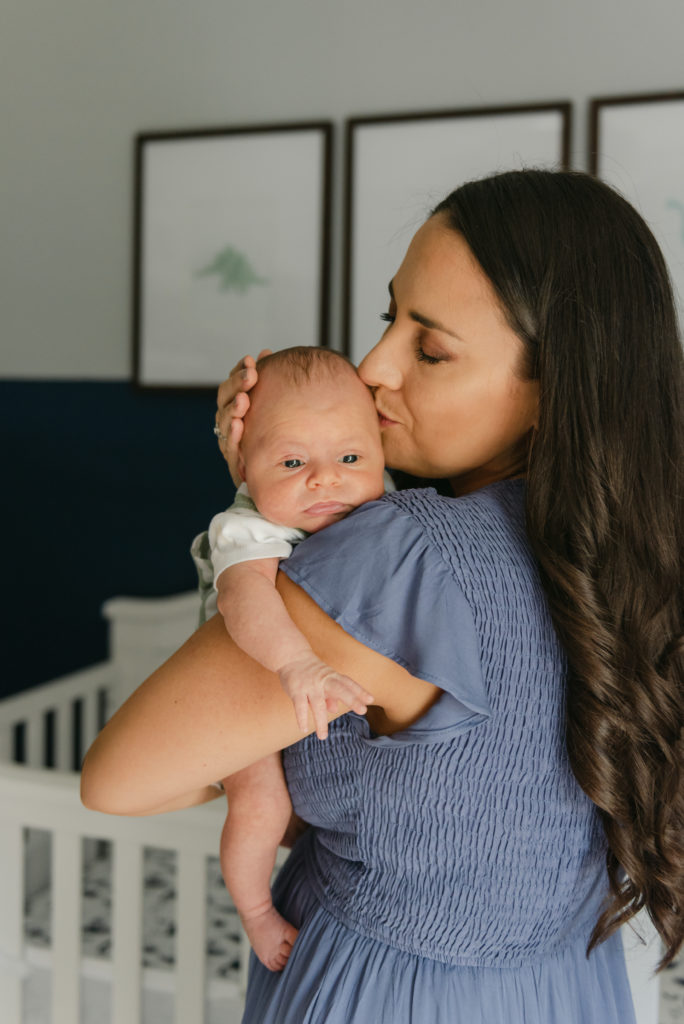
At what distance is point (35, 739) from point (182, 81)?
186 centimetres

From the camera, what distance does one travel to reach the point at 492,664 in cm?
71

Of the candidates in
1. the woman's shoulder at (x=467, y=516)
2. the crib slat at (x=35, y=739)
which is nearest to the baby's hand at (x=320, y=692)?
the woman's shoulder at (x=467, y=516)

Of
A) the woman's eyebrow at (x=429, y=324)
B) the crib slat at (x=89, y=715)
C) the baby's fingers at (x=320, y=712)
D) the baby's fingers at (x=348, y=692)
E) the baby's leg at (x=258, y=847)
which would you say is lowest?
the crib slat at (x=89, y=715)

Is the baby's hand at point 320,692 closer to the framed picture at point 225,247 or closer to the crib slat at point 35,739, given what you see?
the crib slat at point 35,739

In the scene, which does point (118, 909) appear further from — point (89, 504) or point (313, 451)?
point (89, 504)

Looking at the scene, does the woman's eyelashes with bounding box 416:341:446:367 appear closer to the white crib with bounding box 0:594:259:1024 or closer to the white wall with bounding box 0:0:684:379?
the white crib with bounding box 0:594:259:1024

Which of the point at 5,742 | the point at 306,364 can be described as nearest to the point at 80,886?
the point at 5,742

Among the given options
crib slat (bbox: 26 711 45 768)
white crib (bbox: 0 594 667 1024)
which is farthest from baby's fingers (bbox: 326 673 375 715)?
crib slat (bbox: 26 711 45 768)

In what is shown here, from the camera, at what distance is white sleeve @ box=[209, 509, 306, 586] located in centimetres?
77

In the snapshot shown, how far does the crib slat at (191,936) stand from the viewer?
1.32 meters

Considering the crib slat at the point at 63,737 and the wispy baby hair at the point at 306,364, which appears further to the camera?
the crib slat at the point at 63,737

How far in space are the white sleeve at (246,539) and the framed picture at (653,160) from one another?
189 centimetres

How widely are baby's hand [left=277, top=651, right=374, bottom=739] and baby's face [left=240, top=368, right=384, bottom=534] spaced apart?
0.63 ft

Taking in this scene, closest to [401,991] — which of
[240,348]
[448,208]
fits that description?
[448,208]
